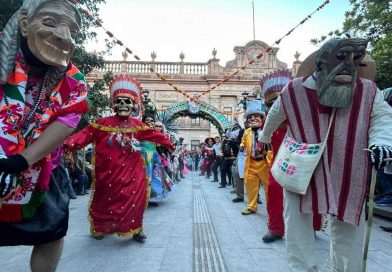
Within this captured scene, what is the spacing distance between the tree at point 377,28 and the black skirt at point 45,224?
822 cm

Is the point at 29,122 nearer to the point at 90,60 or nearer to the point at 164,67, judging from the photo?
the point at 90,60

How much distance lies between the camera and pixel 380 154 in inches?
84.7

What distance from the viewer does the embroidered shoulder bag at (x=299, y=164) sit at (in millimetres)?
2342

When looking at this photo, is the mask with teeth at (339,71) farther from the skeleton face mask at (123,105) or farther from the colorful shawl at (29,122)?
the skeleton face mask at (123,105)

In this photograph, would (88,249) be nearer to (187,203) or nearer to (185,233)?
(185,233)

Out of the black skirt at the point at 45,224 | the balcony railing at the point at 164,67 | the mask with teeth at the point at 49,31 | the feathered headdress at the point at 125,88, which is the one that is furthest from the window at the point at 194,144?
the mask with teeth at the point at 49,31

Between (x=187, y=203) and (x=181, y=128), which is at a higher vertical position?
(x=181, y=128)

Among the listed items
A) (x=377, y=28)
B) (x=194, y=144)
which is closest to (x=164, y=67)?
(x=194, y=144)

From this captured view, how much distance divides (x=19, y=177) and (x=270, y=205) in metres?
3.20

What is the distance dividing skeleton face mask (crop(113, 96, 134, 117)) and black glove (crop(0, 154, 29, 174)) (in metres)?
3.06

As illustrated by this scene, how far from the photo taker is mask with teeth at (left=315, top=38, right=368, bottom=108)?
Result: 237 cm

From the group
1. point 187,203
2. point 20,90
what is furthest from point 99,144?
point 187,203

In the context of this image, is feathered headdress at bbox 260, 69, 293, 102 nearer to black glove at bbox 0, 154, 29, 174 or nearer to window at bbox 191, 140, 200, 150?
black glove at bbox 0, 154, 29, 174

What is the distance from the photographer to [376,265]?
11.2ft
